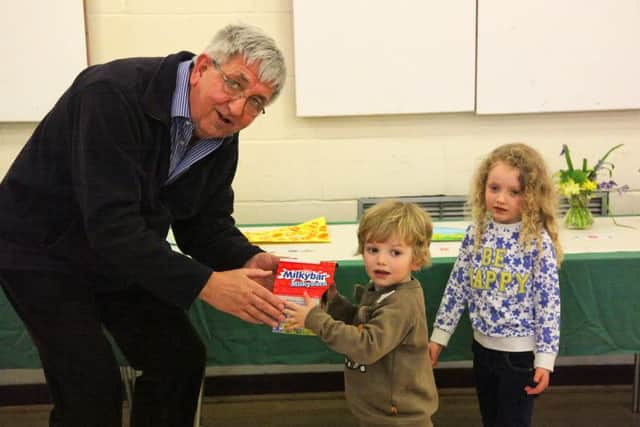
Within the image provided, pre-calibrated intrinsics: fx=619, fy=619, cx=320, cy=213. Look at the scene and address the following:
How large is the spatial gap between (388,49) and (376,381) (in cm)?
154

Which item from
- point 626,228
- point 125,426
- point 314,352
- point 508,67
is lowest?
point 125,426

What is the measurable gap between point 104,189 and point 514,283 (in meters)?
1.05

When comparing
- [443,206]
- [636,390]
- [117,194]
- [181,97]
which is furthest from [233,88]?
[636,390]

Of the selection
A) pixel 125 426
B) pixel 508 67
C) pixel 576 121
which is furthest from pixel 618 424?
pixel 125 426

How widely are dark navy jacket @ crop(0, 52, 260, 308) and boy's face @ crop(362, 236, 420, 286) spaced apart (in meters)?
0.41

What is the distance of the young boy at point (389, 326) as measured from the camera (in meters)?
1.42

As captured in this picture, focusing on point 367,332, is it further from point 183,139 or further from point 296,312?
point 183,139

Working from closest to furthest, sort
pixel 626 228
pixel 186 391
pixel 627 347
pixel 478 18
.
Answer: pixel 186 391 < pixel 627 347 < pixel 626 228 < pixel 478 18

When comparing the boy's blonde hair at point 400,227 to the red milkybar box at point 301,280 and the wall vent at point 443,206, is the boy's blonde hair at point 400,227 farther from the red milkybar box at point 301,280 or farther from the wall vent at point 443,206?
the wall vent at point 443,206

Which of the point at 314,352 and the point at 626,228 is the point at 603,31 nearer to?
Answer: the point at 626,228

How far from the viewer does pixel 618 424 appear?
2.31 metres

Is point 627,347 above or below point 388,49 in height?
below

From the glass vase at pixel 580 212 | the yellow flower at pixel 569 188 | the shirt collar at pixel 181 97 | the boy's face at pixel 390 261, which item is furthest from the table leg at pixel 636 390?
the shirt collar at pixel 181 97

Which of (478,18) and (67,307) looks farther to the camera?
→ (478,18)
